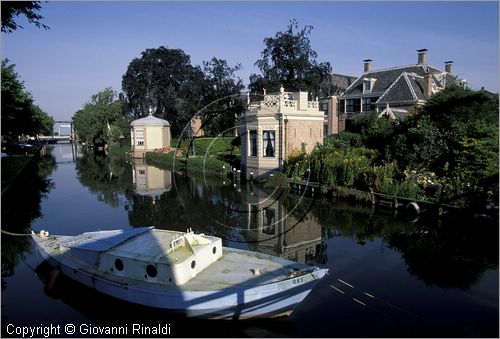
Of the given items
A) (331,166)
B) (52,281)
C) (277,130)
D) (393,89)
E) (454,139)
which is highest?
(393,89)

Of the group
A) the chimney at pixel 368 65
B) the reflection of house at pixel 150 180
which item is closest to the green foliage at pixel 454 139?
the reflection of house at pixel 150 180

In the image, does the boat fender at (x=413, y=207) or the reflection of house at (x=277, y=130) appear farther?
the reflection of house at (x=277, y=130)

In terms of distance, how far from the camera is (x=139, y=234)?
13.4 meters

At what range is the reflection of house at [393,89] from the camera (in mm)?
41281

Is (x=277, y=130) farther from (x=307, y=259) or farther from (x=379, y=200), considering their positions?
(x=307, y=259)

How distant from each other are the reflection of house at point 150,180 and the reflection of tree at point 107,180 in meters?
0.77

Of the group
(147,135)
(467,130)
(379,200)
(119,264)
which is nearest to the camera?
(119,264)

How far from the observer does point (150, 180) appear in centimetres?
3875

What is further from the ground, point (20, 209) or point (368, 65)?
point (368, 65)

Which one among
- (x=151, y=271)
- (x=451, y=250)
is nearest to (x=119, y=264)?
(x=151, y=271)

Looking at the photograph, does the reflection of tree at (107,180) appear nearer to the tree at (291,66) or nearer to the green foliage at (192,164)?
the green foliage at (192,164)

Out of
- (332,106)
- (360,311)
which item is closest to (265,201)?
(360,311)

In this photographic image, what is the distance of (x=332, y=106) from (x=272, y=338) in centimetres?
4361

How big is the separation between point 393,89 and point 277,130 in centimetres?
1831
